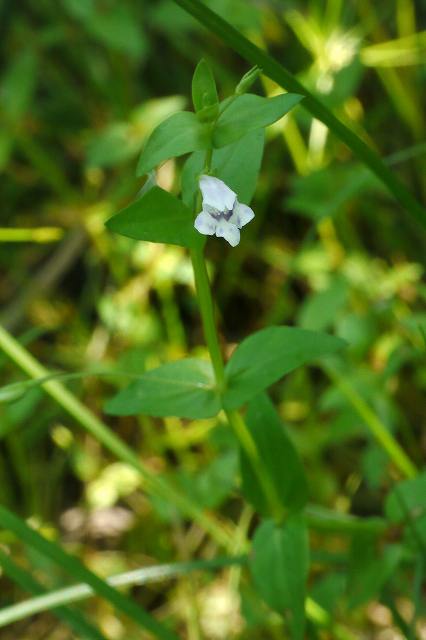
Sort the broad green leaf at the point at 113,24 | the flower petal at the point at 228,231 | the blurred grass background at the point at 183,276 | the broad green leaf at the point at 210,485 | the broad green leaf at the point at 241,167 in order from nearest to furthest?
the flower petal at the point at 228,231 → the broad green leaf at the point at 241,167 → the broad green leaf at the point at 210,485 → the blurred grass background at the point at 183,276 → the broad green leaf at the point at 113,24

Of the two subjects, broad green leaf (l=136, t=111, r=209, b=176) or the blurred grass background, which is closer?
broad green leaf (l=136, t=111, r=209, b=176)

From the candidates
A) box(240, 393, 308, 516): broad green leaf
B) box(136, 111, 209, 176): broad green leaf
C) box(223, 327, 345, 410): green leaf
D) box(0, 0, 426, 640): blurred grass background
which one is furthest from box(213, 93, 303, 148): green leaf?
box(0, 0, 426, 640): blurred grass background

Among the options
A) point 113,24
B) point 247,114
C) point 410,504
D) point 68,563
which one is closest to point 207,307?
point 247,114

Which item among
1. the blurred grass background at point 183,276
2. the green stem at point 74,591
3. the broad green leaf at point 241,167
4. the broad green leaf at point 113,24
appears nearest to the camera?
the broad green leaf at point 241,167

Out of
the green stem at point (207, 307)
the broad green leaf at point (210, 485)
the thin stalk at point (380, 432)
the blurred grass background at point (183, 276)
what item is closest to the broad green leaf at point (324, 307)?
the blurred grass background at point (183, 276)

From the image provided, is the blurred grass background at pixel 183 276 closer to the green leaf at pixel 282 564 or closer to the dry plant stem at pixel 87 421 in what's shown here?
the dry plant stem at pixel 87 421

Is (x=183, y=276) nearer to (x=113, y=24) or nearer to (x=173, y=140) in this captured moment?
(x=113, y=24)

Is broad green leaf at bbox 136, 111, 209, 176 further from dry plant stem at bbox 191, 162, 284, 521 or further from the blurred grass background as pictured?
the blurred grass background
